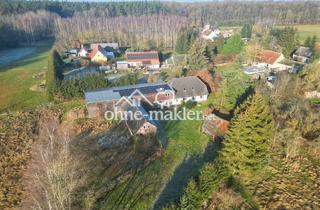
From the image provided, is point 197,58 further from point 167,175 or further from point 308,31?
point 308,31

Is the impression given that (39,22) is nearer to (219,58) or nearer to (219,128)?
(219,58)

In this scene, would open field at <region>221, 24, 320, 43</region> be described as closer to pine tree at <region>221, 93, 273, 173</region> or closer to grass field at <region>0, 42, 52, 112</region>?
pine tree at <region>221, 93, 273, 173</region>

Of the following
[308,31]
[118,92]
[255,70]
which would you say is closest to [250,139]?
[118,92]

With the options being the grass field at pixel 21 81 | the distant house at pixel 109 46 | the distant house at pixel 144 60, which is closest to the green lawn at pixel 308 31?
the distant house at pixel 144 60

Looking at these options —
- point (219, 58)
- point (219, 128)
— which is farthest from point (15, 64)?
point (219, 128)

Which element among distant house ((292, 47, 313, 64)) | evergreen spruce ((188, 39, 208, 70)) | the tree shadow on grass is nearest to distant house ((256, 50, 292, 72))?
distant house ((292, 47, 313, 64))

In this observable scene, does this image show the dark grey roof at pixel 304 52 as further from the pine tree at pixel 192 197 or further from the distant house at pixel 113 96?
the pine tree at pixel 192 197
